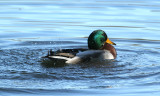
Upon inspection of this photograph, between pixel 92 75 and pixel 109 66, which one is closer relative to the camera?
pixel 92 75

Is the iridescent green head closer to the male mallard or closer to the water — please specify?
the male mallard

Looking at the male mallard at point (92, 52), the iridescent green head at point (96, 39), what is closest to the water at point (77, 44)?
the male mallard at point (92, 52)

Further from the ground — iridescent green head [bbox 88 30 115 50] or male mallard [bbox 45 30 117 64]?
iridescent green head [bbox 88 30 115 50]

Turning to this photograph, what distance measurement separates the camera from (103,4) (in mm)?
18688

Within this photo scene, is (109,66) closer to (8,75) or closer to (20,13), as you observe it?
(8,75)

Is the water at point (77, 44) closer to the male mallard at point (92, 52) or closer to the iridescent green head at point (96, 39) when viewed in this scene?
the male mallard at point (92, 52)

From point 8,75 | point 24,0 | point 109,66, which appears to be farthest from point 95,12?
point 8,75

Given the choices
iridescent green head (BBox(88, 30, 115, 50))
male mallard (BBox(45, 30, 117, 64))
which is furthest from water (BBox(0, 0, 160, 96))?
iridescent green head (BBox(88, 30, 115, 50))

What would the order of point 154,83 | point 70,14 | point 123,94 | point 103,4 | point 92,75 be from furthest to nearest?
1. point 103,4
2. point 70,14
3. point 92,75
4. point 154,83
5. point 123,94

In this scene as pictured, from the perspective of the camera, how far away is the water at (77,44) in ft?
25.0

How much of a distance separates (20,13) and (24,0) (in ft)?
11.2

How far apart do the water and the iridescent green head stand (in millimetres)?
579

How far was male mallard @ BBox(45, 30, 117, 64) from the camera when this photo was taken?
9.66 m

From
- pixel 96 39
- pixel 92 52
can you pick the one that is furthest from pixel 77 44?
pixel 92 52
